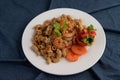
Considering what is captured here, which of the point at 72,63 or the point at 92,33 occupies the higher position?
the point at 92,33

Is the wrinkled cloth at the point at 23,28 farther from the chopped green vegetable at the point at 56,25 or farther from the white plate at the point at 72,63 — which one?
the chopped green vegetable at the point at 56,25

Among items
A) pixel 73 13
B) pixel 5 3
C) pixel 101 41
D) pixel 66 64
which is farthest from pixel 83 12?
pixel 5 3

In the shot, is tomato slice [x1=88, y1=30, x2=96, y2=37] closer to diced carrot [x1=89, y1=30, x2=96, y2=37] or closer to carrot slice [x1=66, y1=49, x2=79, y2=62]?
diced carrot [x1=89, y1=30, x2=96, y2=37]

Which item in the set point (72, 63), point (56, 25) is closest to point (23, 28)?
point (56, 25)

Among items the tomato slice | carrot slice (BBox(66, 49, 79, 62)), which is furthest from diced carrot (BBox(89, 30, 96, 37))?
carrot slice (BBox(66, 49, 79, 62))

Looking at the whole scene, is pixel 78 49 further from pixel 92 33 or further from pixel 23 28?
pixel 23 28

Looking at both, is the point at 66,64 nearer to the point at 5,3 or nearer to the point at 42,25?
the point at 42,25
